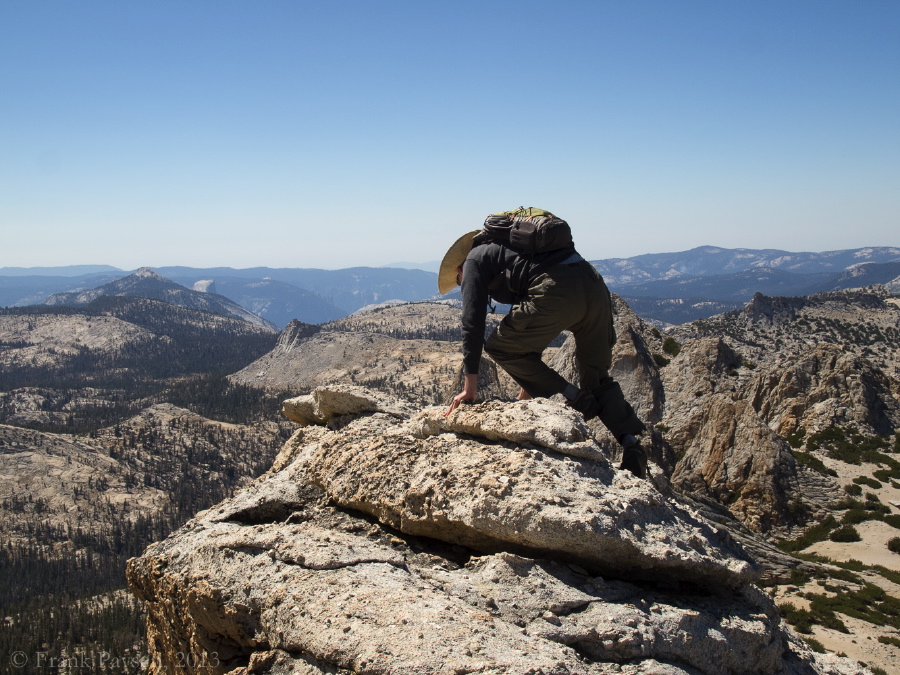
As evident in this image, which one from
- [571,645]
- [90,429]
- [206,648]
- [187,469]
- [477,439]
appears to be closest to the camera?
Answer: [571,645]

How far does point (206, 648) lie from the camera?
16.5 ft

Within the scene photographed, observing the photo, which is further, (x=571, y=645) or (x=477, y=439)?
(x=477, y=439)

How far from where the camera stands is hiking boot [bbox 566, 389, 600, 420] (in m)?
6.23

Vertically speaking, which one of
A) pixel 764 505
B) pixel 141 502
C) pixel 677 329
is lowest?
pixel 141 502

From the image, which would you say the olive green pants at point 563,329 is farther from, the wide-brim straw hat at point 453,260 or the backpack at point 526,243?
the wide-brim straw hat at point 453,260

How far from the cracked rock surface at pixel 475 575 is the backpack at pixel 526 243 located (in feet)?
4.22

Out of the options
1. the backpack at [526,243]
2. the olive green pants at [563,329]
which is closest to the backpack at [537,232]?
the backpack at [526,243]

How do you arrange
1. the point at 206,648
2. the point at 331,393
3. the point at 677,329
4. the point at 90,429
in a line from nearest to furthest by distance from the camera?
the point at 206,648 < the point at 331,393 < the point at 677,329 < the point at 90,429

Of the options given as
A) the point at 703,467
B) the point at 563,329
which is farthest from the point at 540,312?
the point at 703,467

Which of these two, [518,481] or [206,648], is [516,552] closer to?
[518,481]

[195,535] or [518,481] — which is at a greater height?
[518,481]

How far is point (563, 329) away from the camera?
19.5ft

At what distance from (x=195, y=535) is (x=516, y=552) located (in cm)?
342

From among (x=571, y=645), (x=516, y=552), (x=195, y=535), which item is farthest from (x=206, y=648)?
(x=571, y=645)
